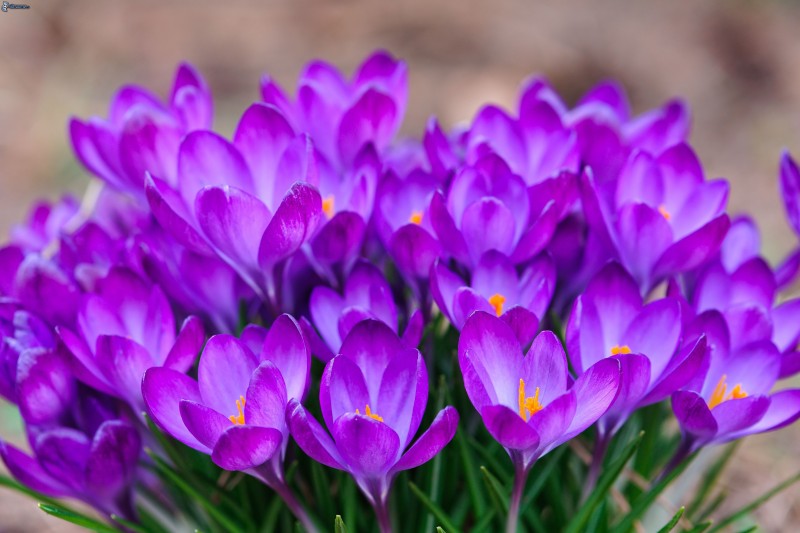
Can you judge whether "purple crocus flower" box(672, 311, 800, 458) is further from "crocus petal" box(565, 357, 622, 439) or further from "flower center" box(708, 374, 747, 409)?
→ "crocus petal" box(565, 357, 622, 439)

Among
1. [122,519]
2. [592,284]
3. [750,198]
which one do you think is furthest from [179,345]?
Answer: [750,198]

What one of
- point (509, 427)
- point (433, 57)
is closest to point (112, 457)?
point (509, 427)

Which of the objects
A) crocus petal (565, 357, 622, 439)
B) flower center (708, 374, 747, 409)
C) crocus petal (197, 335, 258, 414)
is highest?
flower center (708, 374, 747, 409)

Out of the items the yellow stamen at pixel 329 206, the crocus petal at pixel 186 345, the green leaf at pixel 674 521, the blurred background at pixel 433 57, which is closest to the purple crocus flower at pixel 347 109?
the yellow stamen at pixel 329 206

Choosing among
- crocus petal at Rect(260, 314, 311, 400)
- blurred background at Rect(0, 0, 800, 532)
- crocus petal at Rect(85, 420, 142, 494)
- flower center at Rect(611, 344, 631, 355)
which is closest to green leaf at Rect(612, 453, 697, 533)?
flower center at Rect(611, 344, 631, 355)

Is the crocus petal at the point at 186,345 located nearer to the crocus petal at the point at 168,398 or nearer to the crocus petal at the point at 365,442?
the crocus petal at the point at 168,398

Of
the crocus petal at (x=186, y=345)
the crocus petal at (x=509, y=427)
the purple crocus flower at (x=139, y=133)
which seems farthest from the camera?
the purple crocus flower at (x=139, y=133)
